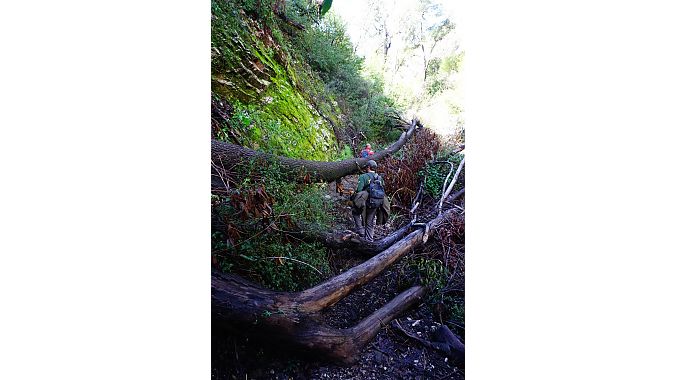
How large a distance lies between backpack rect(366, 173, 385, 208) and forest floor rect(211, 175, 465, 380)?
15 centimetres

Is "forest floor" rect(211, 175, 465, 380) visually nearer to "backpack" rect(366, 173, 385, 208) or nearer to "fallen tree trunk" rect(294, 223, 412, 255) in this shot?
"fallen tree trunk" rect(294, 223, 412, 255)

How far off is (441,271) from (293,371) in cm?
128

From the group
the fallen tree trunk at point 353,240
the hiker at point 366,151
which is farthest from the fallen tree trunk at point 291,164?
the fallen tree trunk at point 353,240

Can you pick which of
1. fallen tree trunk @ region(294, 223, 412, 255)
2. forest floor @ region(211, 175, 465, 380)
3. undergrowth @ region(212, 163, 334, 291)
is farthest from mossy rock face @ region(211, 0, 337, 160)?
fallen tree trunk @ region(294, 223, 412, 255)

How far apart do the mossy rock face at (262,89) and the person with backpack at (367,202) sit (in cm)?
38

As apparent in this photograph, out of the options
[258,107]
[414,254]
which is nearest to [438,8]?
[258,107]

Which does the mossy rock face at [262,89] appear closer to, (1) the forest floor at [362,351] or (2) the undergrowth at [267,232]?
(2) the undergrowth at [267,232]

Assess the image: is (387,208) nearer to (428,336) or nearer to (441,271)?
(441,271)

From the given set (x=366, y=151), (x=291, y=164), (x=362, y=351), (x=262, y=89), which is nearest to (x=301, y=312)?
(x=362, y=351)

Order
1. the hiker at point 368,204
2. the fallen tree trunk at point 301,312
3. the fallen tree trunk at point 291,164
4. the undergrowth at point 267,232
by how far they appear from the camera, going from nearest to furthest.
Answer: the fallen tree trunk at point 301,312 → the undergrowth at point 267,232 → the fallen tree trunk at point 291,164 → the hiker at point 368,204

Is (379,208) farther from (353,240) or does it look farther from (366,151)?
(366,151)

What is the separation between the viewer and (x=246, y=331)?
2.38 meters

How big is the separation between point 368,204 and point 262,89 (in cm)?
130

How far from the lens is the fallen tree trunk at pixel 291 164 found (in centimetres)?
264
